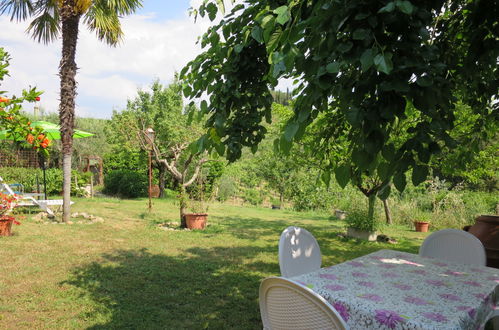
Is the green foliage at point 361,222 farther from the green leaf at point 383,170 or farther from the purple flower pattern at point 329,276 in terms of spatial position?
the green leaf at point 383,170

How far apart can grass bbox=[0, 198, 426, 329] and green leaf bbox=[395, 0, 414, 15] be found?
2.99 metres

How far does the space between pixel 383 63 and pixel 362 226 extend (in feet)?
23.5

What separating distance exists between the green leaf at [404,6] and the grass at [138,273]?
299cm

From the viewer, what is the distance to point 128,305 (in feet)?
12.0

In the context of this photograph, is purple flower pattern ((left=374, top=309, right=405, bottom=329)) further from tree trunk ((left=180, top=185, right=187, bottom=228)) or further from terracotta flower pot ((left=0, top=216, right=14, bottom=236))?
terracotta flower pot ((left=0, top=216, right=14, bottom=236))

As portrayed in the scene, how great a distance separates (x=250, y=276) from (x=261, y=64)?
3281 mm

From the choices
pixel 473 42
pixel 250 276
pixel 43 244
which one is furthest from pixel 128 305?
pixel 473 42

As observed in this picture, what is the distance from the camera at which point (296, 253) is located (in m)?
3.00

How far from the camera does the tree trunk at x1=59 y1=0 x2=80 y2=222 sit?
7559 millimetres

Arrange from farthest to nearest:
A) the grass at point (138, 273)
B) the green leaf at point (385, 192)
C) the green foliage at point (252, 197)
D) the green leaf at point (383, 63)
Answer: the green foliage at point (252, 197) < the grass at point (138, 273) < the green leaf at point (385, 192) < the green leaf at point (383, 63)

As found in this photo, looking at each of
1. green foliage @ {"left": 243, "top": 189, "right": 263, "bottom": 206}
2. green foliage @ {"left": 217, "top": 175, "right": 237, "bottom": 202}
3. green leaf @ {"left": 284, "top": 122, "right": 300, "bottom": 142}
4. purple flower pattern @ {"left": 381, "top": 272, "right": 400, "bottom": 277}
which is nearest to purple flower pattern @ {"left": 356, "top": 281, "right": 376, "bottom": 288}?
purple flower pattern @ {"left": 381, "top": 272, "right": 400, "bottom": 277}

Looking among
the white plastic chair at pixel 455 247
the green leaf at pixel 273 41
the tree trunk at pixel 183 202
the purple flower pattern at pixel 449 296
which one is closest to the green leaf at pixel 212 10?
the green leaf at pixel 273 41

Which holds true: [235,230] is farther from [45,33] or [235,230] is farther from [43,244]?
[45,33]

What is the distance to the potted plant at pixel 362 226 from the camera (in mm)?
7672
